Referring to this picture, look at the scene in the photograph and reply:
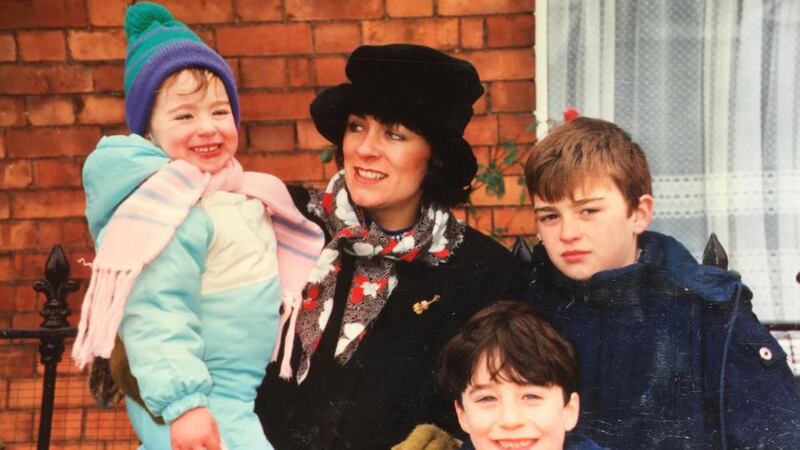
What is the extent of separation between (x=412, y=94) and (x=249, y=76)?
1606 millimetres

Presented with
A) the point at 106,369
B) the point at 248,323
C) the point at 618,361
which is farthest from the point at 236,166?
the point at 618,361

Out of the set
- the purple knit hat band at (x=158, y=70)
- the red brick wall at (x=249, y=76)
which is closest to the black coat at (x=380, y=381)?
the purple knit hat band at (x=158, y=70)

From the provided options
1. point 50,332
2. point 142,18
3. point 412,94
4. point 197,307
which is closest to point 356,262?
point 412,94

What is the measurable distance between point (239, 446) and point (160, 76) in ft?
2.98

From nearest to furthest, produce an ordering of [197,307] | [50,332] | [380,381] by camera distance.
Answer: [197,307] → [380,381] → [50,332]

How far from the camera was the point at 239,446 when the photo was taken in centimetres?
246

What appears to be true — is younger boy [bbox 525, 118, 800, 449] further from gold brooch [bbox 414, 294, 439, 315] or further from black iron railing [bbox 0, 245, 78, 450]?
black iron railing [bbox 0, 245, 78, 450]

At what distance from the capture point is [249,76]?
14.0 ft

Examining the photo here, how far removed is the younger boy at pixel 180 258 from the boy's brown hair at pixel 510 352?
458 mm

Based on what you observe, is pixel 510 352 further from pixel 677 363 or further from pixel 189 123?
pixel 189 123

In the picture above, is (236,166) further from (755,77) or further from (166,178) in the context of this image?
(755,77)

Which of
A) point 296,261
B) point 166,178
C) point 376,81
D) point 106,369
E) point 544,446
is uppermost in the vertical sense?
point 376,81

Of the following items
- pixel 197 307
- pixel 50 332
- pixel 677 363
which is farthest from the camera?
pixel 50 332

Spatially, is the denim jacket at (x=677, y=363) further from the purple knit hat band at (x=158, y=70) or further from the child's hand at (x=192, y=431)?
the purple knit hat band at (x=158, y=70)
